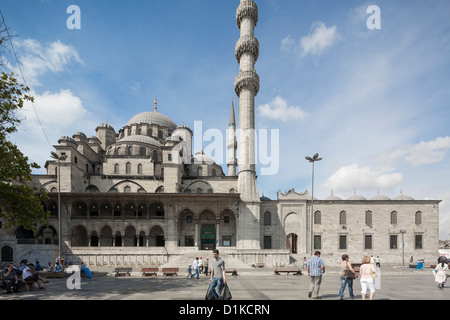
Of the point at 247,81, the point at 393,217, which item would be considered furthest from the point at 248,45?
the point at 393,217

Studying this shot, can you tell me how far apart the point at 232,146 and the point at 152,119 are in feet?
51.2

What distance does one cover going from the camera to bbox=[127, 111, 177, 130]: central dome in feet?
165

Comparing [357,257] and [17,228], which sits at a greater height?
[17,228]

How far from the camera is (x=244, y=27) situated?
125 ft

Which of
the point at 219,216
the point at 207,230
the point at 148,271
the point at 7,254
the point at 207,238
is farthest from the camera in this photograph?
the point at 207,230

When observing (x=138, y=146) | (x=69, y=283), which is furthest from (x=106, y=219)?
(x=69, y=283)

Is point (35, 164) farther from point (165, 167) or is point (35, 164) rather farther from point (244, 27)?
point (244, 27)

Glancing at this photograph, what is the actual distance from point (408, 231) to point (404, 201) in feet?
12.1

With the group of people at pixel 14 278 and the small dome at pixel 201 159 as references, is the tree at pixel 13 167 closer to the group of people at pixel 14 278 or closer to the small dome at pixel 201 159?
the group of people at pixel 14 278

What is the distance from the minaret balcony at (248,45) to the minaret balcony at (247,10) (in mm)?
3445

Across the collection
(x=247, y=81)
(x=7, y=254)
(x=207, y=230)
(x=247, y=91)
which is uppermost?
(x=247, y=81)

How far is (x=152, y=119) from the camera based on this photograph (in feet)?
167

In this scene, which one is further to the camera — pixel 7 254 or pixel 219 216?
pixel 219 216

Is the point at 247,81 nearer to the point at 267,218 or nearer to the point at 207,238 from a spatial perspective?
the point at 267,218
